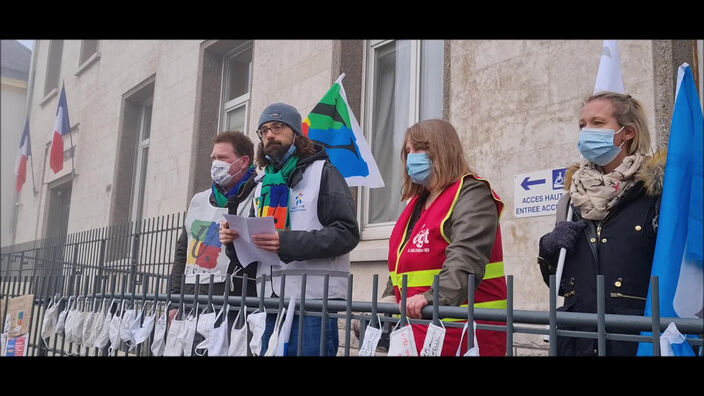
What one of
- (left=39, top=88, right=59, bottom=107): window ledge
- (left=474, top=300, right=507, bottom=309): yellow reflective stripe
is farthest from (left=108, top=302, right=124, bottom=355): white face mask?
(left=39, top=88, right=59, bottom=107): window ledge

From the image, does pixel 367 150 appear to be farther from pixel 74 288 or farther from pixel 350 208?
pixel 74 288

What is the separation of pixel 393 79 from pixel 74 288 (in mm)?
3754

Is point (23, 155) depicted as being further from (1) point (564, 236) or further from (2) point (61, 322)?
(1) point (564, 236)

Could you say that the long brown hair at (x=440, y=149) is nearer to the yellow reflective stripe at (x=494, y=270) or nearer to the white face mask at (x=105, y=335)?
the yellow reflective stripe at (x=494, y=270)

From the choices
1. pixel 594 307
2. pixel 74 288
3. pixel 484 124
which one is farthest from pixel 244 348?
pixel 484 124

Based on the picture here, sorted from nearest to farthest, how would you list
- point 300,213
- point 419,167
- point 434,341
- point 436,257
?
point 434,341, point 436,257, point 419,167, point 300,213

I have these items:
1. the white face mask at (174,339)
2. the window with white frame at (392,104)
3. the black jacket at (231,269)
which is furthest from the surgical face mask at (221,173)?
the window with white frame at (392,104)

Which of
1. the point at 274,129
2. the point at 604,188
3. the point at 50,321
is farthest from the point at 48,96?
the point at 604,188

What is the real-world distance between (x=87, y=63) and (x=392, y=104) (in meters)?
9.09

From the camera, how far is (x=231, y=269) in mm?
3363

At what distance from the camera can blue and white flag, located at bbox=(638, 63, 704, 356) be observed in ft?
6.95

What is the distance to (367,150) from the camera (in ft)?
16.3
